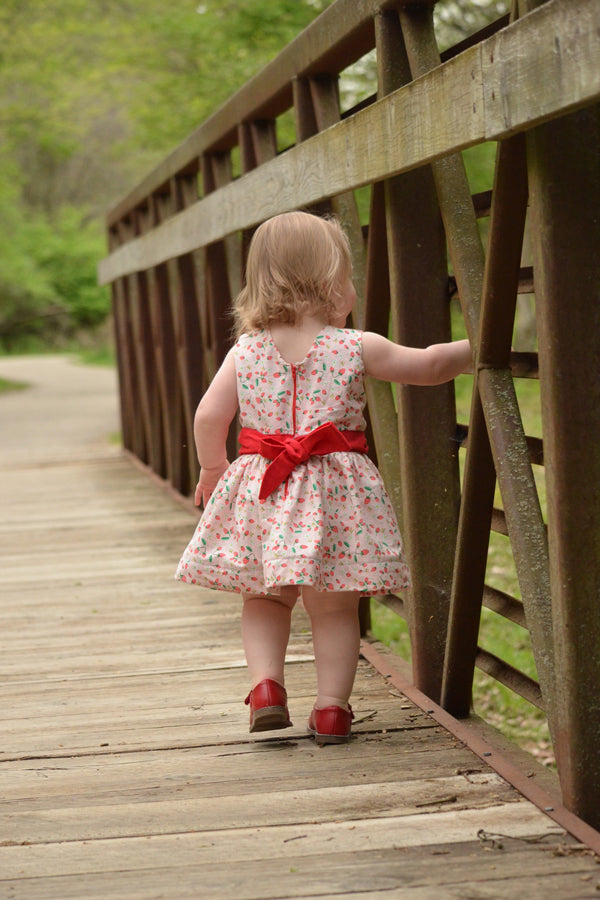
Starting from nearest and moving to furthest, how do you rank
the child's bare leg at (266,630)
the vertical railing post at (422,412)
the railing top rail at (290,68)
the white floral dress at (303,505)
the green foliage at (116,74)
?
the white floral dress at (303,505) → the child's bare leg at (266,630) → the vertical railing post at (422,412) → the railing top rail at (290,68) → the green foliage at (116,74)

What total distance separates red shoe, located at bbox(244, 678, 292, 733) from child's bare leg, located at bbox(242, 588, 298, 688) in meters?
0.05

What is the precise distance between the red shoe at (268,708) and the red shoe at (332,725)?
76 millimetres

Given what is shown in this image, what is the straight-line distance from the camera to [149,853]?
2.29 metres

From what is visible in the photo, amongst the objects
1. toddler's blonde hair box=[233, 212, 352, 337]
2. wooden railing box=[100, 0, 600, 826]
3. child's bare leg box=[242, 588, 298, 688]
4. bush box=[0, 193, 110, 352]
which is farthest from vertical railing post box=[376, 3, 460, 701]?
bush box=[0, 193, 110, 352]

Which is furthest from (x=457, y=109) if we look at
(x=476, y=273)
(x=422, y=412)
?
(x=422, y=412)

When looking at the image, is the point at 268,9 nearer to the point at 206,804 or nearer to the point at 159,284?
the point at 159,284

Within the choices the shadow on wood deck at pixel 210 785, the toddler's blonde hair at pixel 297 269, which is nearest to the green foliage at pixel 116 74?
the shadow on wood deck at pixel 210 785

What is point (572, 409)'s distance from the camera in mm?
2238

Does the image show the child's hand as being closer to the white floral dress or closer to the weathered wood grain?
the white floral dress

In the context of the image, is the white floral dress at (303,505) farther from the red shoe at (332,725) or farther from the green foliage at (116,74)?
the green foliage at (116,74)

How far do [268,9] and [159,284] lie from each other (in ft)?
26.1

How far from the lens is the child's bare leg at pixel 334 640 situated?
2.95 m

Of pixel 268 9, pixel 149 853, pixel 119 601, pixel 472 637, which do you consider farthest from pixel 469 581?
pixel 268 9

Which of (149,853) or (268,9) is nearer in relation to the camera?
(149,853)
